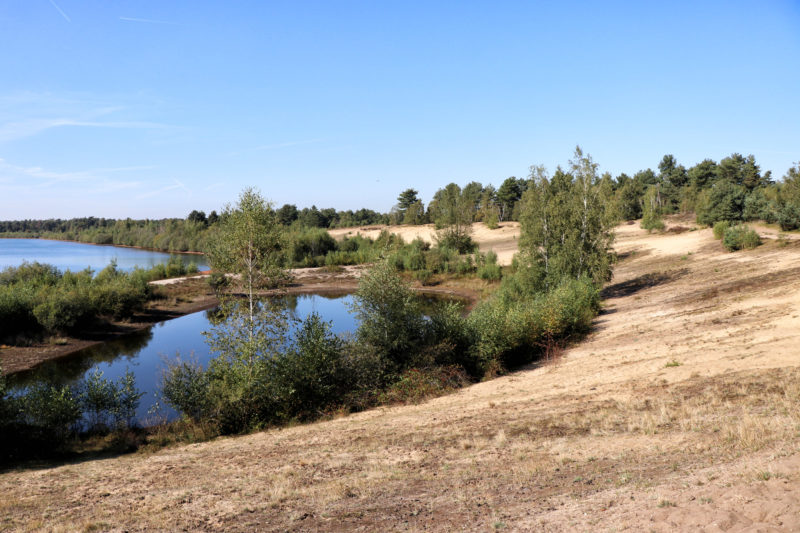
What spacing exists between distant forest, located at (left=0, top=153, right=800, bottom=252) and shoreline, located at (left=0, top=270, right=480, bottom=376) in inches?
428

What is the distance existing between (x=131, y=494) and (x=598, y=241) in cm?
3349

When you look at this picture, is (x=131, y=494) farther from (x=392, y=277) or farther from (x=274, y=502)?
(x=392, y=277)

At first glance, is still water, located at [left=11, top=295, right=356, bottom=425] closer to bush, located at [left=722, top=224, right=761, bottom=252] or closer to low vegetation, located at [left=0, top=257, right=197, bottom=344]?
low vegetation, located at [left=0, top=257, right=197, bottom=344]

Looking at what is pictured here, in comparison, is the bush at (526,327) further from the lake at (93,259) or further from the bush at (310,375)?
the lake at (93,259)

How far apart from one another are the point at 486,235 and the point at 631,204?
31036 millimetres

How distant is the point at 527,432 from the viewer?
1296 centimetres

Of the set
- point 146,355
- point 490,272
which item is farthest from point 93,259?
point 490,272

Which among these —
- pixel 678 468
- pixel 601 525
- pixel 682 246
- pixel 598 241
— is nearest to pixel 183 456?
pixel 601 525

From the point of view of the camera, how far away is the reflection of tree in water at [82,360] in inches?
1163

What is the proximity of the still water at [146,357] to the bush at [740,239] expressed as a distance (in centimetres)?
3625

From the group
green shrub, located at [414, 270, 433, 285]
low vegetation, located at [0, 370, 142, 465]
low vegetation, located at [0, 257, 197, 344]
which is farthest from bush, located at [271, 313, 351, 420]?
green shrub, located at [414, 270, 433, 285]

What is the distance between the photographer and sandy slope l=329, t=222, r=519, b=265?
80.1 m

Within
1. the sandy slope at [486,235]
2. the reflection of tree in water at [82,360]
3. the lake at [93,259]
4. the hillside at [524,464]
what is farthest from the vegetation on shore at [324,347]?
the lake at [93,259]

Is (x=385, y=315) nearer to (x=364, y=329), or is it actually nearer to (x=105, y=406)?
(x=364, y=329)
